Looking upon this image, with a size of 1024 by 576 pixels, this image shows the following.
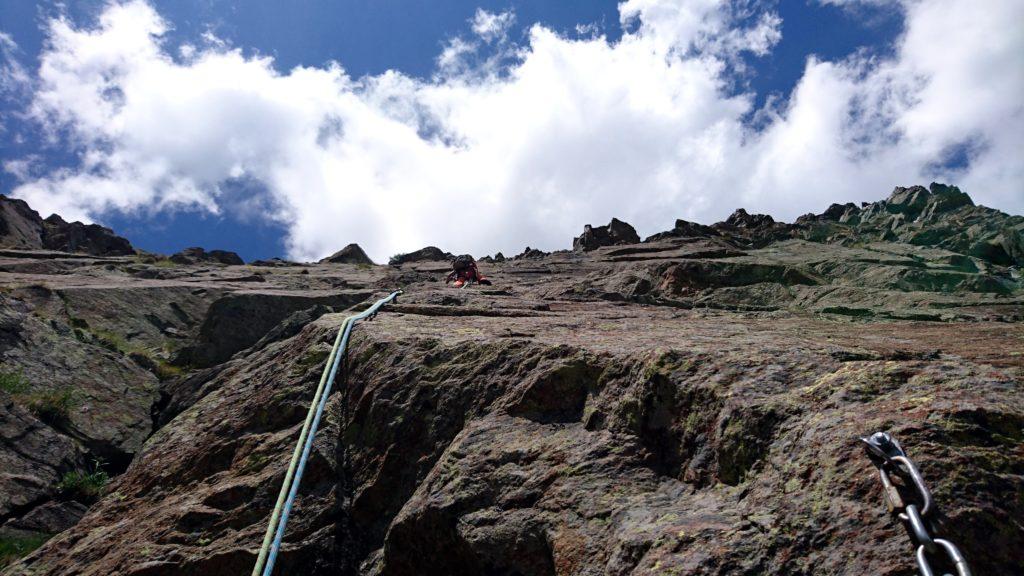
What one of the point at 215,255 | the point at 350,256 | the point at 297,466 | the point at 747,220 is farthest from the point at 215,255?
the point at 297,466

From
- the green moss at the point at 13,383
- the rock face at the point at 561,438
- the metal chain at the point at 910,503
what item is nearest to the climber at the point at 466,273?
the rock face at the point at 561,438

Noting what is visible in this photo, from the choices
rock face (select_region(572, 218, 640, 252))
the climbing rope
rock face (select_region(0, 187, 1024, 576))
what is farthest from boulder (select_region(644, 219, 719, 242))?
the climbing rope

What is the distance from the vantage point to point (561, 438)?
18.4 feet

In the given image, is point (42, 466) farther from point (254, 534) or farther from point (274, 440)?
point (254, 534)

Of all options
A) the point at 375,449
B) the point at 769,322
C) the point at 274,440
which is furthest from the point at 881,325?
the point at 274,440

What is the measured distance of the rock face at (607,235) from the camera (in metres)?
35.3

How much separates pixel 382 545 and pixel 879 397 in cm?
450

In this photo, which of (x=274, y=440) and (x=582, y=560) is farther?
(x=274, y=440)

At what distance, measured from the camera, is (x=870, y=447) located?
352 cm

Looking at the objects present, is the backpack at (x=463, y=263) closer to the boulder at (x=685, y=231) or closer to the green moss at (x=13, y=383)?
the green moss at (x=13, y=383)

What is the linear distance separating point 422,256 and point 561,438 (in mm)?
34245

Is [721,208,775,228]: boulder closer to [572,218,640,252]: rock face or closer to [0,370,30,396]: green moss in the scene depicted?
[572,218,640,252]: rock face

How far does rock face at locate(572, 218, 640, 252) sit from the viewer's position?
116ft

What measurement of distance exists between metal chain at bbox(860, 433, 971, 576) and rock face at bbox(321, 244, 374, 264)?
40869 mm
